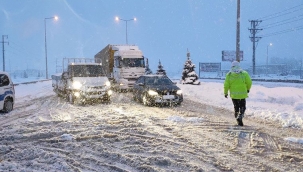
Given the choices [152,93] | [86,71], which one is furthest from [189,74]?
[152,93]

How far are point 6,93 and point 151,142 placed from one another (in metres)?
8.39

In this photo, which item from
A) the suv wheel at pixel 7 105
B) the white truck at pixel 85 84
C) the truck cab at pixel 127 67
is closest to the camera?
the suv wheel at pixel 7 105

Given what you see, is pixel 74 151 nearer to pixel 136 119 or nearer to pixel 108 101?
pixel 136 119

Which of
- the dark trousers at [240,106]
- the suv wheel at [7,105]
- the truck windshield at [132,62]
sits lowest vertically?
the suv wheel at [7,105]

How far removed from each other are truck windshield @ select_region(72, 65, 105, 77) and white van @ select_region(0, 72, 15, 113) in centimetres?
366

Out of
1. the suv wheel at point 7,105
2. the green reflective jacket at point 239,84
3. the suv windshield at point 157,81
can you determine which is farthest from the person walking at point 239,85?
the suv wheel at point 7,105

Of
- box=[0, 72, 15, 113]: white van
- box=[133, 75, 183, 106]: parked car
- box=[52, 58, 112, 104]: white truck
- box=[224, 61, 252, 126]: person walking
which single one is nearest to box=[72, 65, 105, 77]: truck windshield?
box=[52, 58, 112, 104]: white truck

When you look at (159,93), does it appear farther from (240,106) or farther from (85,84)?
(240,106)

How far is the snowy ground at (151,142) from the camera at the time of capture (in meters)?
5.73

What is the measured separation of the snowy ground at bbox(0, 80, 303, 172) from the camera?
18.8ft

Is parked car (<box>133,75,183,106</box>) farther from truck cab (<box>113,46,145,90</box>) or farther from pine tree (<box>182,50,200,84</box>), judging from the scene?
pine tree (<box>182,50,200,84</box>)

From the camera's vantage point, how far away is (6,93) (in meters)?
13.2

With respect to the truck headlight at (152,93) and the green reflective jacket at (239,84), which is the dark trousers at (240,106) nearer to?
the green reflective jacket at (239,84)

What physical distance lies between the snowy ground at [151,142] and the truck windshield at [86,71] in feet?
16.2
